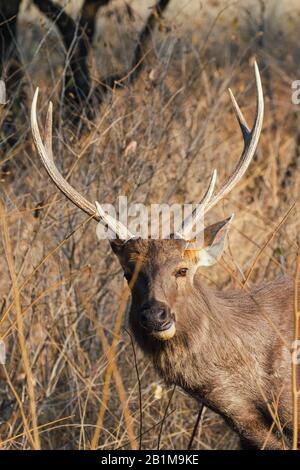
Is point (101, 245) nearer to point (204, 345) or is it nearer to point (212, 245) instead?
point (212, 245)

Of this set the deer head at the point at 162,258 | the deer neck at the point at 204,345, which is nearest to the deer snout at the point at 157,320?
the deer head at the point at 162,258

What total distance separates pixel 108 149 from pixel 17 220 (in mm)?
897

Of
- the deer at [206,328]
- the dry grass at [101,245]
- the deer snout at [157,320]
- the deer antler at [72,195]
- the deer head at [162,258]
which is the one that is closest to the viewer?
the deer snout at [157,320]

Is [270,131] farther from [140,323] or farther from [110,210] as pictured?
[140,323]

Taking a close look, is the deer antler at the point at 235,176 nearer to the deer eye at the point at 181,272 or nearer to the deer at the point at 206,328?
the deer at the point at 206,328

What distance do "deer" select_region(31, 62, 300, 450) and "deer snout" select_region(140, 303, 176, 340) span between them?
1cm

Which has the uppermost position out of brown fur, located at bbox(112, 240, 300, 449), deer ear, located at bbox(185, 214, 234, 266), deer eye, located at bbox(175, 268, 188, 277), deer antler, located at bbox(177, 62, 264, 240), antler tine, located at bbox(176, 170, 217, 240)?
deer antler, located at bbox(177, 62, 264, 240)

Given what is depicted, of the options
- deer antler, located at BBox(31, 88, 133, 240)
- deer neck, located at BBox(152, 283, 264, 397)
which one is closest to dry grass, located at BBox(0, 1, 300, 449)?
deer antler, located at BBox(31, 88, 133, 240)

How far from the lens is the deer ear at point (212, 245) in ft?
17.0

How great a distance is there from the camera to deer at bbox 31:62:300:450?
4984 millimetres

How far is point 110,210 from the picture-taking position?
6.87 metres

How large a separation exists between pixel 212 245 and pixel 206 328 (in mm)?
464

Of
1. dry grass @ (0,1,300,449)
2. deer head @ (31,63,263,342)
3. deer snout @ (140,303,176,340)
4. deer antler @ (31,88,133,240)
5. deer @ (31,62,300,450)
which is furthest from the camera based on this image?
dry grass @ (0,1,300,449)

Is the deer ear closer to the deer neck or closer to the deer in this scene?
the deer
